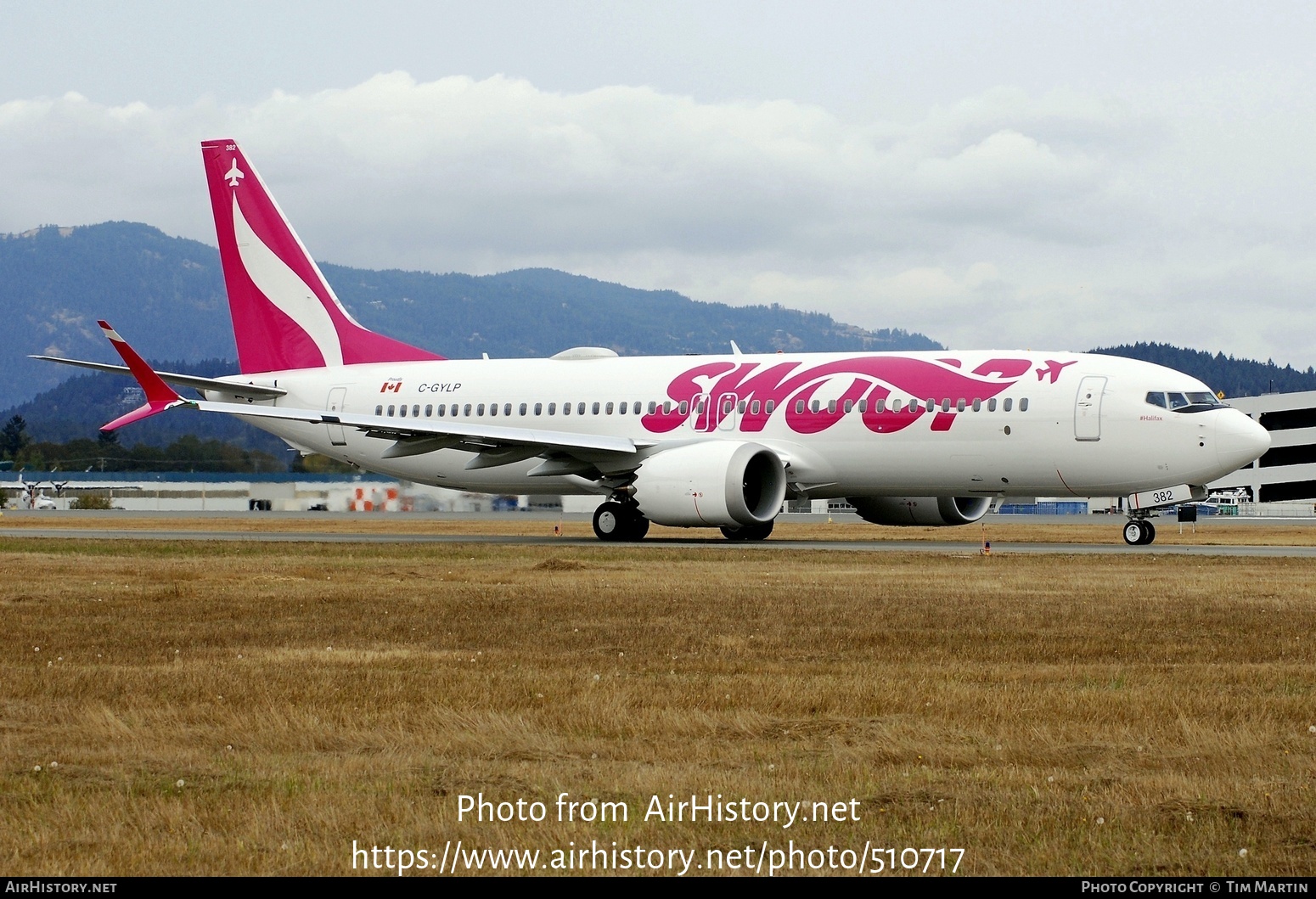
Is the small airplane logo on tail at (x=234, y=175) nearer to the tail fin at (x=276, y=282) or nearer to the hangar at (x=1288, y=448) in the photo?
the tail fin at (x=276, y=282)

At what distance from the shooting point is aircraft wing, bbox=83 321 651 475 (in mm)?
33375

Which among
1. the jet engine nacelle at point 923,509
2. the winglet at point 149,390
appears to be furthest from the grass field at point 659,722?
the jet engine nacelle at point 923,509

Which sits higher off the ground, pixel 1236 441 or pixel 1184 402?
pixel 1184 402

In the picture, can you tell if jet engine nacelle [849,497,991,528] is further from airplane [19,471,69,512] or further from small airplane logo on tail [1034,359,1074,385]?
airplane [19,471,69,512]

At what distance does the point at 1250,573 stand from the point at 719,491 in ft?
38.9

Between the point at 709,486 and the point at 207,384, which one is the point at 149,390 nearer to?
the point at 207,384

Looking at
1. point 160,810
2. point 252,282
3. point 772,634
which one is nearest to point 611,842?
point 160,810

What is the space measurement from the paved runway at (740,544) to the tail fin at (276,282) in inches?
196

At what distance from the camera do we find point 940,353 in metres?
32.5

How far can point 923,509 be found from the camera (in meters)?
36.3

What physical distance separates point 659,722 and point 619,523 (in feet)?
84.8

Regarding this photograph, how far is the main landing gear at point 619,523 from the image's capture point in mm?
35062

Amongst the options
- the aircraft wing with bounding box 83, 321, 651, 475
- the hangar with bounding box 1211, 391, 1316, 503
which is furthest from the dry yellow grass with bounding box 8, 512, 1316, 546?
the hangar with bounding box 1211, 391, 1316, 503

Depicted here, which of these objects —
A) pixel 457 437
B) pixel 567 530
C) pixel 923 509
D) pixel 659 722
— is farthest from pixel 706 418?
pixel 659 722
